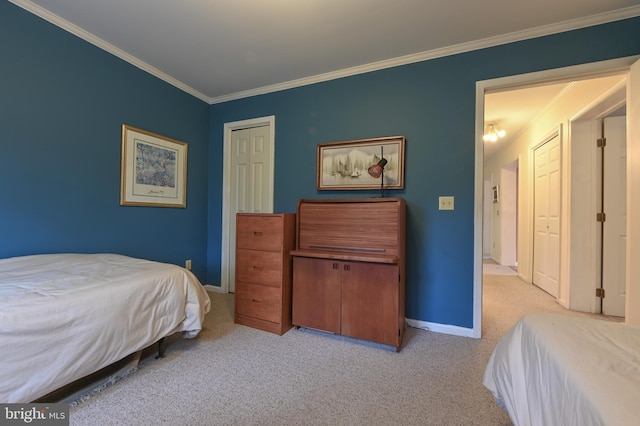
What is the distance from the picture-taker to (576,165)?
9.20ft

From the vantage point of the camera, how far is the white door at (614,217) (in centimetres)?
260

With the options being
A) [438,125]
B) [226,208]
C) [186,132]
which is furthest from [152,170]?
[438,125]

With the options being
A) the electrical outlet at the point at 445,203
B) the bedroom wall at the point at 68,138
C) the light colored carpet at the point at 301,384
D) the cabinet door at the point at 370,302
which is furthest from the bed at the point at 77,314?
the electrical outlet at the point at 445,203

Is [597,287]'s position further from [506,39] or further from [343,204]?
[343,204]

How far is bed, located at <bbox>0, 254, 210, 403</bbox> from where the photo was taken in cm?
107

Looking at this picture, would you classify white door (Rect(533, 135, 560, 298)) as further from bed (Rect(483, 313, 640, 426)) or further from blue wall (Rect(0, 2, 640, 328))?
bed (Rect(483, 313, 640, 426))

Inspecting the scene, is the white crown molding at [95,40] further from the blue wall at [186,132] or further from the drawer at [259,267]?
the drawer at [259,267]

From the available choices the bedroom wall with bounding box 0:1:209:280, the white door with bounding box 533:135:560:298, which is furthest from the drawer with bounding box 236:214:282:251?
the white door with bounding box 533:135:560:298

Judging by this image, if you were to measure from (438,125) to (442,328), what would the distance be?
5.86ft

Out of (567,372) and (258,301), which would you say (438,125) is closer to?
(567,372)

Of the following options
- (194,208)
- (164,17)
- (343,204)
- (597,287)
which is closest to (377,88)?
(343,204)

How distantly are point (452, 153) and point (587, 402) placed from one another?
1987mm

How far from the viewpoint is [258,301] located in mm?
2311

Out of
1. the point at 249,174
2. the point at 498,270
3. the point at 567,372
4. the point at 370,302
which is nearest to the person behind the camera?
the point at 567,372
